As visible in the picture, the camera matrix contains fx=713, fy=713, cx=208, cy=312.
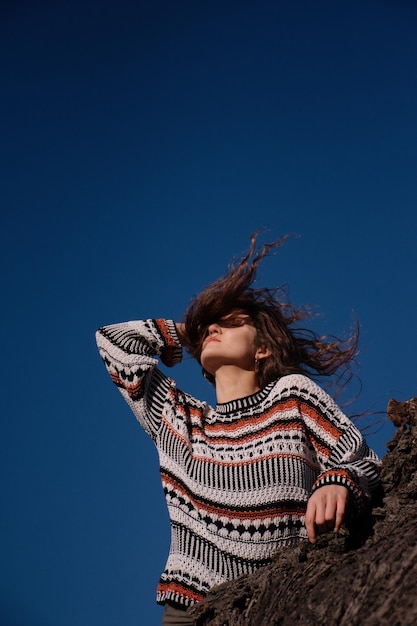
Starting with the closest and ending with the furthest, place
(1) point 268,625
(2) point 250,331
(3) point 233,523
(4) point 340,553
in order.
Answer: (1) point 268,625
(4) point 340,553
(3) point 233,523
(2) point 250,331

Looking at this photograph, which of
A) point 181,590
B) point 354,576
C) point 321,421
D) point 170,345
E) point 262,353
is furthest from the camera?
point 170,345

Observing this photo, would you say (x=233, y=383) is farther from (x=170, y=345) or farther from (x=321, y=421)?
(x=321, y=421)

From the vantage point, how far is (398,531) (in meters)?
1.89

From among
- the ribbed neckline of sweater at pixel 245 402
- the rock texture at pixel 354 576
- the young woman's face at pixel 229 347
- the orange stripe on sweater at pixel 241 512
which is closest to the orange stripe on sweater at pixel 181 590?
the orange stripe on sweater at pixel 241 512

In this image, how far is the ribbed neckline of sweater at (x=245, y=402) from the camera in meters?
3.23

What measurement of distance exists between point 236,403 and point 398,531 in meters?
1.44

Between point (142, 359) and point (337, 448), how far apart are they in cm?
103

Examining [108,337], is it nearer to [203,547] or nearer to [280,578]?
[203,547]

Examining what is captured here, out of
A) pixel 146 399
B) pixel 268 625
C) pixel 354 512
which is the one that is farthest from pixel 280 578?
pixel 146 399

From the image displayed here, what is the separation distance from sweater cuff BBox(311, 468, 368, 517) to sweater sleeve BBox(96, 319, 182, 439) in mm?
1095

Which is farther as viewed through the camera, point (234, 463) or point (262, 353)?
point (262, 353)

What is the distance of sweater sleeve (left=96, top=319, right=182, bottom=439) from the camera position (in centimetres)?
332

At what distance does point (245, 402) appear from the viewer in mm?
3252

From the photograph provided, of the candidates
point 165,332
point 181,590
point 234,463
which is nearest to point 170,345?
point 165,332
